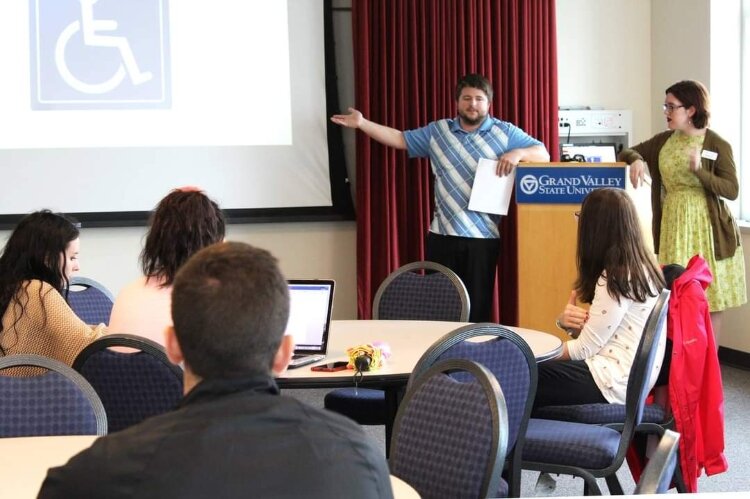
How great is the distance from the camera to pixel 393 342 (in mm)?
3646

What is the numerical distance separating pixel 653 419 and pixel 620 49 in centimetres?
374

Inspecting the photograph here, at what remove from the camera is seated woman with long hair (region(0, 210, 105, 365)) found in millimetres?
3189

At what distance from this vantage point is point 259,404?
1.35 m

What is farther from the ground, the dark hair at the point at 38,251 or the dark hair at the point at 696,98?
the dark hair at the point at 696,98

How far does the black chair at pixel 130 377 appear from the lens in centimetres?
279

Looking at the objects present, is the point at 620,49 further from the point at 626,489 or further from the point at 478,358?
the point at 478,358

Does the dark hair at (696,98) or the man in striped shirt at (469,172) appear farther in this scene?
the man in striped shirt at (469,172)

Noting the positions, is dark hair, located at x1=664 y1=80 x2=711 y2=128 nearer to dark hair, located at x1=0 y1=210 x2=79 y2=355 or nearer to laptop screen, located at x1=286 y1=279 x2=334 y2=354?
laptop screen, located at x1=286 y1=279 x2=334 y2=354

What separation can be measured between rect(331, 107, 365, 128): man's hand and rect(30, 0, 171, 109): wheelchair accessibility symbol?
0.97 meters

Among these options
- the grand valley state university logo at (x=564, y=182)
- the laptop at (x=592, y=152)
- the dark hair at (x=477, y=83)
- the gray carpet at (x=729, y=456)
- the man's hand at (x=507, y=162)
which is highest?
the dark hair at (x=477, y=83)

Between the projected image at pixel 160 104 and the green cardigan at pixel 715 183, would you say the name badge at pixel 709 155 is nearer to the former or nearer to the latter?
the green cardigan at pixel 715 183

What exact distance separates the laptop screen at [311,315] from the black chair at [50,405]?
94cm

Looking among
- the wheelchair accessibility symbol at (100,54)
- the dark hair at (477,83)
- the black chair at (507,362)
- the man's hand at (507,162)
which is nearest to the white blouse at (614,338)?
the black chair at (507,362)

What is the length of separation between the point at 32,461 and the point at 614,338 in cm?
201
